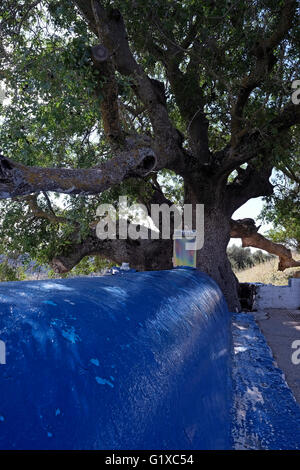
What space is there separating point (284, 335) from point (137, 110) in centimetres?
555

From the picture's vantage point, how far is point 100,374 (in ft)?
4.02

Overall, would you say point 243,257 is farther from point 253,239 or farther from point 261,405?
point 261,405

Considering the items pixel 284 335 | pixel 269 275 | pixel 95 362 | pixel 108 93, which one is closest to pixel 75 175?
pixel 108 93

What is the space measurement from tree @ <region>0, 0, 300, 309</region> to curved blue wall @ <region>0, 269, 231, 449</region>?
2872 millimetres

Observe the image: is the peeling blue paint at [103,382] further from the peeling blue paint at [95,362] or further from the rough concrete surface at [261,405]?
the rough concrete surface at [261,405]

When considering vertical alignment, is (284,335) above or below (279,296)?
above

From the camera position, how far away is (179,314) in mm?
2264

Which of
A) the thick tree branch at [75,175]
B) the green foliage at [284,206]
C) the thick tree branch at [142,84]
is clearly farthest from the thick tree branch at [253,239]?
the thick tree branch at [75,175]

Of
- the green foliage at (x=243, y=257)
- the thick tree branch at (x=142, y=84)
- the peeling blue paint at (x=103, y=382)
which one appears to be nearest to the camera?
the peeling blue paint at (x=103, y=382)

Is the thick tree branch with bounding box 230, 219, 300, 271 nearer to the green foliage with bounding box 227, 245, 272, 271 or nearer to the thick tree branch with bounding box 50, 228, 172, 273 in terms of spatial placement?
the thick tree branch with bounding box 50, 228, 172, 273

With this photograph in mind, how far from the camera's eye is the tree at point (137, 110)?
530 cm

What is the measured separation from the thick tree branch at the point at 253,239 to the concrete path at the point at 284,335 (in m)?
3.01
